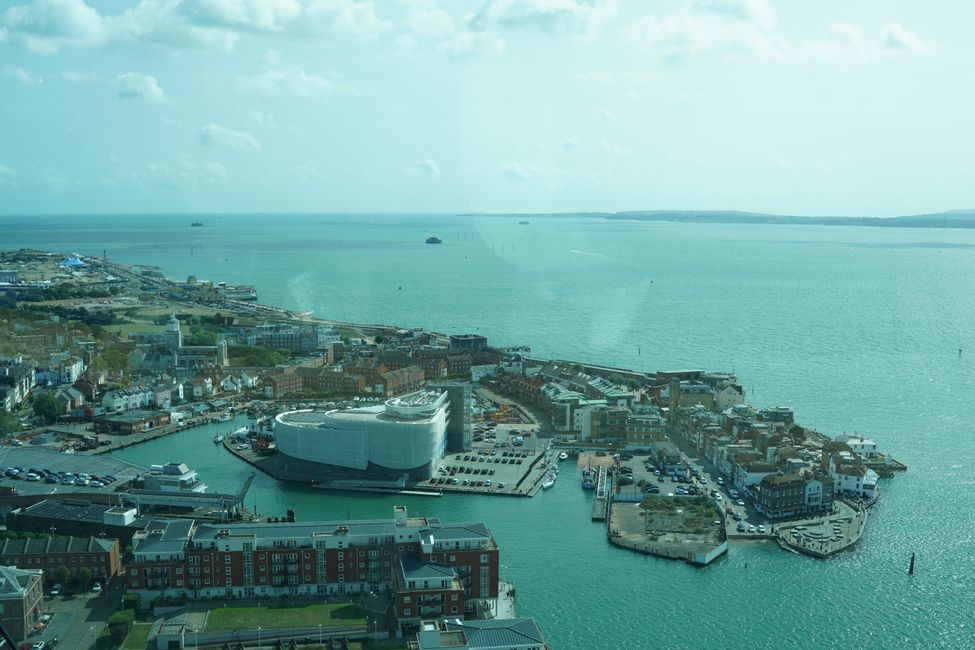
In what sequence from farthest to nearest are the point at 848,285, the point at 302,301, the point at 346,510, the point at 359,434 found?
the point at 848,285
the point at 302,301
the point at 359,434
the point at 346,510

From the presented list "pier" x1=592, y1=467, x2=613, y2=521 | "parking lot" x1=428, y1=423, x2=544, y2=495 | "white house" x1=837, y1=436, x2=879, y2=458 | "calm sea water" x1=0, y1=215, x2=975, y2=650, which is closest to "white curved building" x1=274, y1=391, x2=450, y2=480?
"parking lot" x1=428, y1=423, x2=544, y2=495

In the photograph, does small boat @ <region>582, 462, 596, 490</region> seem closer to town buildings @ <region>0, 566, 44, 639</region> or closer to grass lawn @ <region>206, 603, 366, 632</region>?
grass lawn @ <region>206, 603, 366, 632</region>

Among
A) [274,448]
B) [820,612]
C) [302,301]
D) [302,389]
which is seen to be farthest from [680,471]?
[302,301]

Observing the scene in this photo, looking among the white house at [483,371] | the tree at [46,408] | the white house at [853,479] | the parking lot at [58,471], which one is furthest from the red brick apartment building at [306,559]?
the white house at [483,371]

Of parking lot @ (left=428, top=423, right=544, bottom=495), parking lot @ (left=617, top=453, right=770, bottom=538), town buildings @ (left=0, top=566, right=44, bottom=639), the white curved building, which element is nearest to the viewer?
town buildings @ (left=0, top=566, right=44, bottom=639)

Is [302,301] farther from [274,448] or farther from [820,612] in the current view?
[820,612]

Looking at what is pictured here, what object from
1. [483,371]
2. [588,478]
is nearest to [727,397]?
[588,478]
